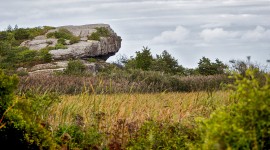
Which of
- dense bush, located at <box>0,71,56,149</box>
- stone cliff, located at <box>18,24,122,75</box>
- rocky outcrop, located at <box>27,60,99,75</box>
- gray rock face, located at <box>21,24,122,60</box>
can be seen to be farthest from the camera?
gray rock face, located at <box>21,24,122,60</box>

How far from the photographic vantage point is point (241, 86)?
12.8 feet

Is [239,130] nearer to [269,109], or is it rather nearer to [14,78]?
[269,109]

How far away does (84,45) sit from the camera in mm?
38094

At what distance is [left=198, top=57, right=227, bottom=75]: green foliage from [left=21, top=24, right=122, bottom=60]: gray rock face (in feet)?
30.1

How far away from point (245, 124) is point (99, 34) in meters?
38.6

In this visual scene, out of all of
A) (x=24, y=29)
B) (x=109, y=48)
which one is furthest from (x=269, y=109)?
(x=24, y=29)

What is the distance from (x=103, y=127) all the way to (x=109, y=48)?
3424cm

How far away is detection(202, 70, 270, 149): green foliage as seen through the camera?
12.0 feet

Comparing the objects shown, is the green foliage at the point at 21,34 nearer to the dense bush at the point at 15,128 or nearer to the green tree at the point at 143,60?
the green tree at the point at 143,60

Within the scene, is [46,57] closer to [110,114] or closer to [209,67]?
[209,67]

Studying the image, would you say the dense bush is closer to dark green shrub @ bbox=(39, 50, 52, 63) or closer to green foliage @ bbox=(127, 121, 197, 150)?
green foliage @ bbox=(127, 121, 197, 150)

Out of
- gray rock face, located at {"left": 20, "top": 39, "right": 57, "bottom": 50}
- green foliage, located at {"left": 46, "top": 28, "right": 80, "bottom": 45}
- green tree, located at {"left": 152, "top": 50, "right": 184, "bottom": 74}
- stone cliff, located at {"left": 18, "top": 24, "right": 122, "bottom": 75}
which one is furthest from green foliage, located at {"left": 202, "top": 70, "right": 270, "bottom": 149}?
green foliage, located at {"left": 46, "top": 28, "right": 80, "bottom": 45}

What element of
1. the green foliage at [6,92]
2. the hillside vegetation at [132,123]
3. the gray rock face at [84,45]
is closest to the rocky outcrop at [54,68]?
the gray rock face at [84,45]

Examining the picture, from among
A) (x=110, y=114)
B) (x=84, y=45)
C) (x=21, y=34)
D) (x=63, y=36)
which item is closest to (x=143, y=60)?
(x=84, y=45)
